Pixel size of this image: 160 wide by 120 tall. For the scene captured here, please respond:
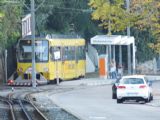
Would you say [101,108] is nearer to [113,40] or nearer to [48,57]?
[48,57]

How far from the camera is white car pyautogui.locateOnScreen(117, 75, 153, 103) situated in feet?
125

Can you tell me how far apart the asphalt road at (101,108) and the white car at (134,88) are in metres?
0.50

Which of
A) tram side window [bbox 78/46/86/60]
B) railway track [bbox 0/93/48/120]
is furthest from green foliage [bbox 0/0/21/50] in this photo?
railway track [bbox 0/93/48/120]

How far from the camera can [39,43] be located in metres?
58.7

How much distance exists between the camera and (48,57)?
58375 millimetres

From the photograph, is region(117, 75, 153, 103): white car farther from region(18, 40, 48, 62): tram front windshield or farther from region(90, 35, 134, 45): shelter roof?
region(90, 35, 134, 45): shelter roof

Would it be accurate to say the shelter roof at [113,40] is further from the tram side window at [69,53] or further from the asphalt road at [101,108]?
the asphalt road at [101,108]

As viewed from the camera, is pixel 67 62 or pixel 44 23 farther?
pixel 44 23

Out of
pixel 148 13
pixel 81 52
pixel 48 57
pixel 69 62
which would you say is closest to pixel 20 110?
pixel 148 13

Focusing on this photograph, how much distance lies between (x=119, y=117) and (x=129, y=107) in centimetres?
606

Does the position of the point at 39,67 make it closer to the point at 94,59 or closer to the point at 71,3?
the point at 71,3

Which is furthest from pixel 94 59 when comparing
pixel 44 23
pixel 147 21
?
pixel 147 21

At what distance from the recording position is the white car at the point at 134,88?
38075mm

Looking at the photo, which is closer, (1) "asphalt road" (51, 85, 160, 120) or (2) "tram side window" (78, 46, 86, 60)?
(1) "asphalt road" (51, 85, 160, 120)
